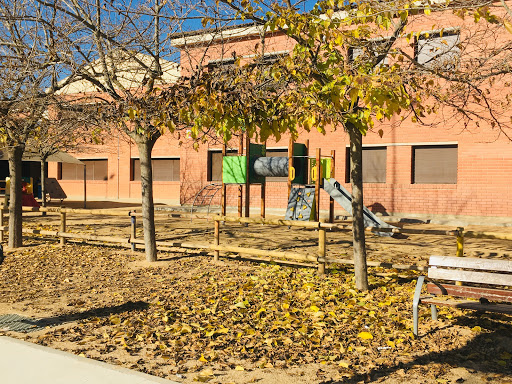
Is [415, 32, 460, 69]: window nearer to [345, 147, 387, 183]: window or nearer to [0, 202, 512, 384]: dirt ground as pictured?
[0, 202, 512, 384]: dirt ground

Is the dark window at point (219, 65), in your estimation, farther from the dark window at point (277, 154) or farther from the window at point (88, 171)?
the window at point (88, 171)

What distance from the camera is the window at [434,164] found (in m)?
18.7

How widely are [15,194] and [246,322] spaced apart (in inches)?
299

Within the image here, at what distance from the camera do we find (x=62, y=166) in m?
32.5

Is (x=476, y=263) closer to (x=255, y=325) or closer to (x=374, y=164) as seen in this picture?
(x=255, y=325)

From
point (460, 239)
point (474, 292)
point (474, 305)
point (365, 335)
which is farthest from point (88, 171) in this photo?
point (474, 305)

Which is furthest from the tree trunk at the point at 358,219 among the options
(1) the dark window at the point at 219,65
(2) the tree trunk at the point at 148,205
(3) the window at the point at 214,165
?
(3) the window at the point at 214,165

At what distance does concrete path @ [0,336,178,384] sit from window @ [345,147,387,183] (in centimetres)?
1677

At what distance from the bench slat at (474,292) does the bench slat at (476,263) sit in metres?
0.23

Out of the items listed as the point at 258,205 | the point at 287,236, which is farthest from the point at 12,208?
the point at 258,205

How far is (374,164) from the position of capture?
2028cm

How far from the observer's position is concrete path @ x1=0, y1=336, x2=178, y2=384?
4.04 meters

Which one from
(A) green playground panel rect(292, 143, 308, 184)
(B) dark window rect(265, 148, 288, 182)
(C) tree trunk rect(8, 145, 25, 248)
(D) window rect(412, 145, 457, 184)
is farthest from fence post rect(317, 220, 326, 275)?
(B) dark window rect(265, 148, 288, 182)

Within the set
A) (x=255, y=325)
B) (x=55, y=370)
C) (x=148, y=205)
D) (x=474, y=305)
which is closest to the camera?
(x=55, y=370)
